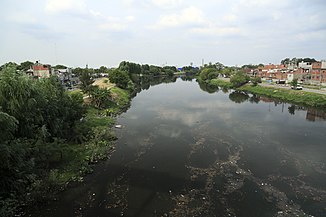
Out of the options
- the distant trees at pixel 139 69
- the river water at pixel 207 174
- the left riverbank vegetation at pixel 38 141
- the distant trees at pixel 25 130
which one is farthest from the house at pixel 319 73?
the distant trees at pixel 25 130

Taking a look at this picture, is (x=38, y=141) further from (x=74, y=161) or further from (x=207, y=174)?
(x=207, y=174)

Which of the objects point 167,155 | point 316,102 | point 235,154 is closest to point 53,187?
point 167,155

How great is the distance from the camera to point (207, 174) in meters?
15.7

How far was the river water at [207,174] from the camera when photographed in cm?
1198

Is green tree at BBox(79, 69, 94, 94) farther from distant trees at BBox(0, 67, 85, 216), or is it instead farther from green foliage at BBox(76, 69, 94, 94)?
distant trees at BBox(0, 67, 85, 216)

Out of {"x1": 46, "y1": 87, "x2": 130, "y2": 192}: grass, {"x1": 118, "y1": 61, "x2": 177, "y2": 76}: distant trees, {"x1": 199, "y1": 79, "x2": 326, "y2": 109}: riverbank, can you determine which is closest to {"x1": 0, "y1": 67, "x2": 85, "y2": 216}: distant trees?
{"x1": 46, "y1": 87, "x2": 130, "y2": 192}: grass

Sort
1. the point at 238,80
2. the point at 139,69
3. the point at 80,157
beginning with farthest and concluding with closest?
the point at 139,69
the point at 238,80
the point at 80,157

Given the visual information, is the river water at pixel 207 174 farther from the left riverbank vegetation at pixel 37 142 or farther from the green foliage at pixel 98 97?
the green foliage at pixel 98 97

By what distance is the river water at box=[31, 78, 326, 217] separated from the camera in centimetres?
1198

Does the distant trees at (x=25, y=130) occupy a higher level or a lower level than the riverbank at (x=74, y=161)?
higher

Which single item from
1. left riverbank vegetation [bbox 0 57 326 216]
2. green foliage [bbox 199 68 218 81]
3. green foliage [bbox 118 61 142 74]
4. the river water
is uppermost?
green foliage [bbox 118 61 142 74]

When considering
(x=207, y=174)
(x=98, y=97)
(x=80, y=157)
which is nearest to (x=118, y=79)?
(x=98, y=97)

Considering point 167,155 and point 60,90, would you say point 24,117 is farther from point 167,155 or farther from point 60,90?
point 167,155

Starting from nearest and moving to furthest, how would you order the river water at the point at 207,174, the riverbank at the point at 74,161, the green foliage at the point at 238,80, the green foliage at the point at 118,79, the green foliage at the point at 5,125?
the green foliage at the point at 5,125, the river water at the point at 207,174, the riverbank at the point at 74,161, the green foliage at the point at 118,79, the green foliage at the point at 238,80
